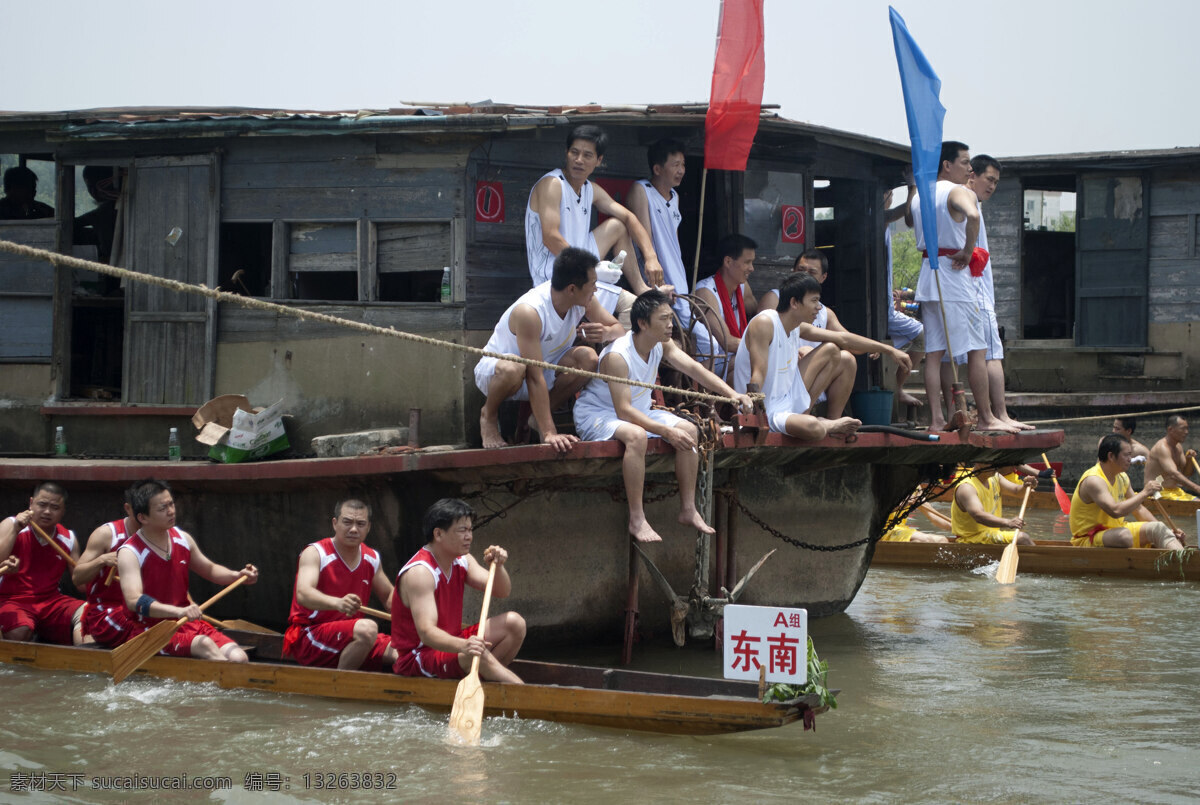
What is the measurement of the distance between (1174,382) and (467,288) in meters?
13.6

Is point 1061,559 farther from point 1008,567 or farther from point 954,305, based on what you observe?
point 954,305

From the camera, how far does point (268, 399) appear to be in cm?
996

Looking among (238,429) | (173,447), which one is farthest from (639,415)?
(173,447)

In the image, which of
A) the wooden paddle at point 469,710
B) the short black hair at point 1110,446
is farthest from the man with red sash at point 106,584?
the short black hair at point 1110,446

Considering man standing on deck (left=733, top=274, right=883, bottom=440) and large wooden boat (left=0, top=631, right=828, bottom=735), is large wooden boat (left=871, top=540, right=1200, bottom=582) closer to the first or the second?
man standing on deck (left=733, top=274, right=883, bottom=440)

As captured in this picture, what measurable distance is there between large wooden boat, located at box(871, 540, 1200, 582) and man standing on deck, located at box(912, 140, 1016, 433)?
13.1 feet

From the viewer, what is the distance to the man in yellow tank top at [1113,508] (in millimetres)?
13094

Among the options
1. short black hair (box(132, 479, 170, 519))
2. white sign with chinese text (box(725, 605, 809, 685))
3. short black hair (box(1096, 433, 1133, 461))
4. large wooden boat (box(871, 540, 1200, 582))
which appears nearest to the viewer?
white sign with chinese text (box(725, 605, 809, 685))

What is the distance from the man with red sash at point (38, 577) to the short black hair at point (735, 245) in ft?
17.3

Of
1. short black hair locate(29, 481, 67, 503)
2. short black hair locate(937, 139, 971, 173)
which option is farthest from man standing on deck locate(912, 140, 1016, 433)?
short black hair locate(29, 481, 67, 503)

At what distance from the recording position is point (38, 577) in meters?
9.14

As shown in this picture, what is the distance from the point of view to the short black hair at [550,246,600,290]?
8359 mm

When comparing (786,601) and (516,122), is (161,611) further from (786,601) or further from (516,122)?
(786,601)

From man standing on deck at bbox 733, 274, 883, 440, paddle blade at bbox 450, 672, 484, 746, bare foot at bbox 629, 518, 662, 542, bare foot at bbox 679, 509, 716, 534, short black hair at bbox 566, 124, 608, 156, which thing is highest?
short black hair at bbox 566, 124, 608, 156
